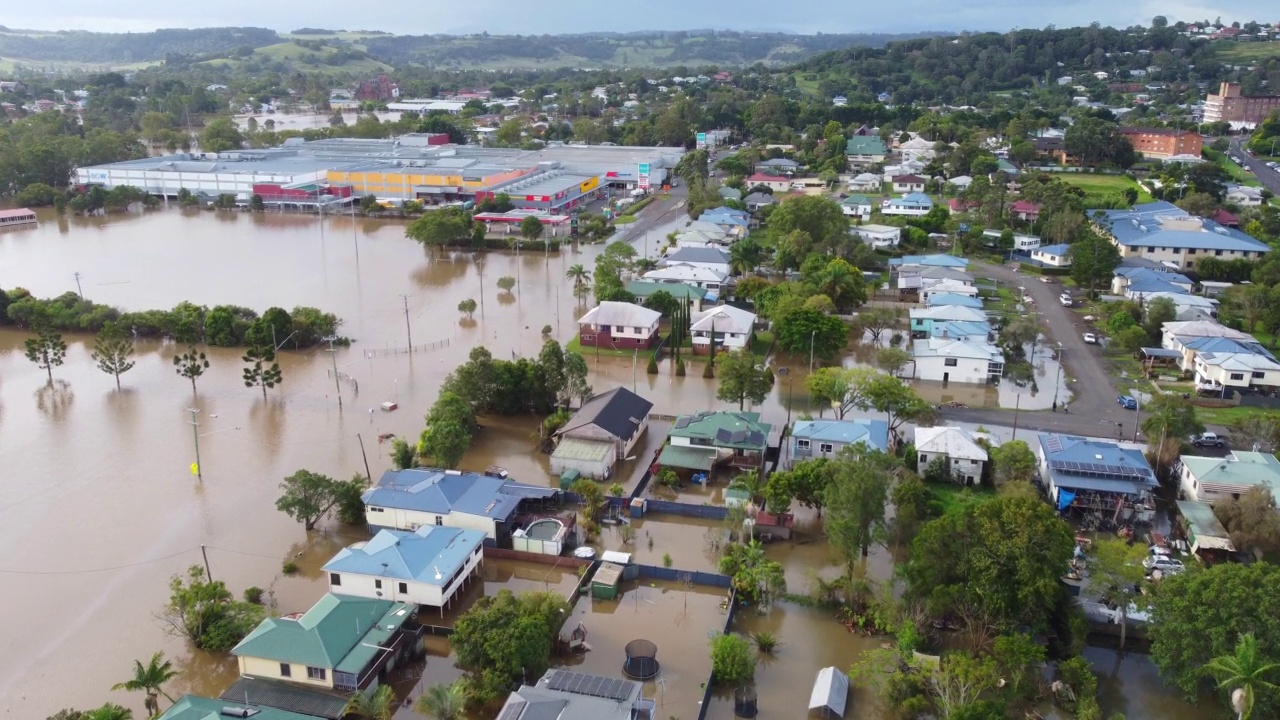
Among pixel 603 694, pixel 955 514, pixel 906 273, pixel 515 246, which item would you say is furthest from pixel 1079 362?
pixel 515 246

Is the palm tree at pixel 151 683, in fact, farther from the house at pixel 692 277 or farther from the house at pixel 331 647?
the house at pixel 692 277

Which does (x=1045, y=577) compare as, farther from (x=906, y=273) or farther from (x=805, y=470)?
(x=906, y=273)

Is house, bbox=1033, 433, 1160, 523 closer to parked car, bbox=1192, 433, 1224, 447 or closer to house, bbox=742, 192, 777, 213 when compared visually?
parked car, bbox=1192, 433, 1224, 447

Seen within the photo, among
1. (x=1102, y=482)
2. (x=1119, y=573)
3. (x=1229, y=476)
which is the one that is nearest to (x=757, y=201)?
(x=1102, y=482)

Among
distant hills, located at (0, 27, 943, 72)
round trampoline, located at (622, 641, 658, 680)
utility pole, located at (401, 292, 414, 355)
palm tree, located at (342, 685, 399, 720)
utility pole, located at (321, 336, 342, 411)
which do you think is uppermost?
distant hills, located at (0, 27, 943, 72)

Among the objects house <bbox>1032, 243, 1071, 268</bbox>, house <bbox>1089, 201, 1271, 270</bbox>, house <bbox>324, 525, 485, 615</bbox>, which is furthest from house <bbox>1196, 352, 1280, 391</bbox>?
house <bbox>324, 525, 485, 615</bbox>

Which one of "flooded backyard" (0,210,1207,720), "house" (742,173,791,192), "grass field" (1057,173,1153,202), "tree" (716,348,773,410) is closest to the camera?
"flooded backyard" (0,210,1207,720)

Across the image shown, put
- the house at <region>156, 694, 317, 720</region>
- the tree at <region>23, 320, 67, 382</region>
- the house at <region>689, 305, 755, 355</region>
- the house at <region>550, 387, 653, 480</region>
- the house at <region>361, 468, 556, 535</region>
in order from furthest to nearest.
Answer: the house at <region>689, 305, 755, 355</region>
the tree at <region>23, 320, 67, 382</region>
the house at <region>550, 387, 653, 480</region>
the house at <region>361, 468, 556, 535</region>
the house at <region>156, 694, 317, 720</region>

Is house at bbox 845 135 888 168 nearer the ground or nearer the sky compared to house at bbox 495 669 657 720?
nearer the sky

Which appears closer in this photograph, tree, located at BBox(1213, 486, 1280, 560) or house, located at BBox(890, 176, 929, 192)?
tree, located at BBox(1213, 486, 1280, 560)
